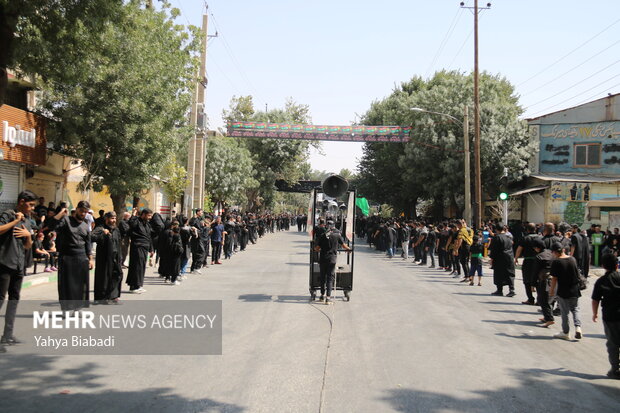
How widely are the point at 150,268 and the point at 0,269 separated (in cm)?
1003

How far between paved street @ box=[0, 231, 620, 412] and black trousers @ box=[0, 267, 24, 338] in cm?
A: 29

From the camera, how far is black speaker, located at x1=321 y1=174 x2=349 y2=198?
11.1 metres

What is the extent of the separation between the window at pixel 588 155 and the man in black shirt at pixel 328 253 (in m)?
25.1

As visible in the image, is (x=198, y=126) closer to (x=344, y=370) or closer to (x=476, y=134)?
(x=476, y=134)

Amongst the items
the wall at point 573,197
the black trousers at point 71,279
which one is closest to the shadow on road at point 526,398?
the black trousers at point 71,279

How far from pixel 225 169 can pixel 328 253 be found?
32.6 m

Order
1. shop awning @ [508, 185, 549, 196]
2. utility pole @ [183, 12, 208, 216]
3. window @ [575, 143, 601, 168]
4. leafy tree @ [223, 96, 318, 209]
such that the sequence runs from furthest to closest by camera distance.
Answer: leafy tree @ [223, 96, 318, 209]
window @ [575, 143, 601, 168]
shop awning @ [508, 185, 549, 196]
utility pole @ [183, 12, 208, 216]

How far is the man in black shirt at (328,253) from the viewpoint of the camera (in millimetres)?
10445

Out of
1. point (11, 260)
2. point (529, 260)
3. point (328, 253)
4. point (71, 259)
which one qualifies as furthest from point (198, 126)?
point (11, 260)

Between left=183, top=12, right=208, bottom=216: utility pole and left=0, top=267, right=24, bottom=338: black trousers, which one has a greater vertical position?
left=183, top=12, right=208, bottom=216: utility pole

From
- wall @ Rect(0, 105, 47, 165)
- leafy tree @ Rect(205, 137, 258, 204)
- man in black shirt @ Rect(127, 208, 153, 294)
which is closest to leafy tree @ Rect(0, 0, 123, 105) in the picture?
man in black shirt @ Rect(127, 208, 153, 294)

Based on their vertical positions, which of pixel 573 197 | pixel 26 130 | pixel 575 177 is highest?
pixel 575 177

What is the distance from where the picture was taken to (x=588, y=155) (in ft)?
101

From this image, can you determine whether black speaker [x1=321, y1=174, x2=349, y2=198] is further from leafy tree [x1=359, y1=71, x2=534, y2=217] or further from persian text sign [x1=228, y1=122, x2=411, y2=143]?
persian text sign [x1=228, y1=122, x2=411, y2=143]
